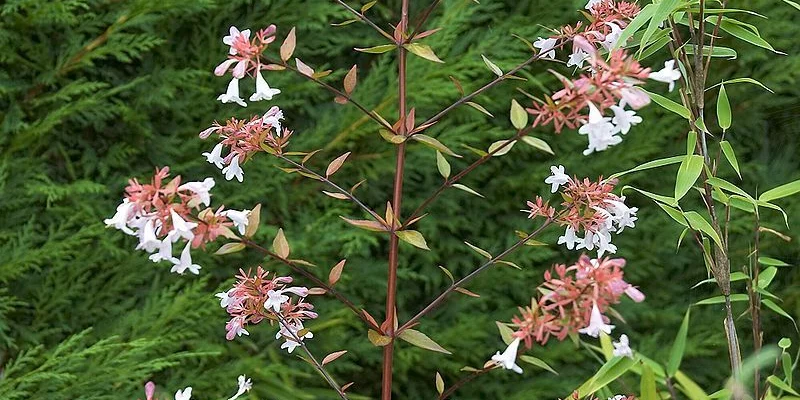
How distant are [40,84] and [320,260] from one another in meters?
0.68

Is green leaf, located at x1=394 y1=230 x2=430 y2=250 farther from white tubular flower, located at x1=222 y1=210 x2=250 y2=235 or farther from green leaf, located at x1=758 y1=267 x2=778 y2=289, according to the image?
green leaf, located at x1=758 y1=267 x2=778 y2=289

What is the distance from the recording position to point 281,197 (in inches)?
78.7

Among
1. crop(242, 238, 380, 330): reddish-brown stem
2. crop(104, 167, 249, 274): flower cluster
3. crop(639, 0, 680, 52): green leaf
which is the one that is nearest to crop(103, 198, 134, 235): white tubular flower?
crop(104, 167, 249, 274): flower cluster

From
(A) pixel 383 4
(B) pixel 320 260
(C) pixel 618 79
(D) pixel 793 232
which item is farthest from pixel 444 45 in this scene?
(C) pixel 618 79

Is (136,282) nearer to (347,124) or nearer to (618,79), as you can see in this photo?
(347,124)

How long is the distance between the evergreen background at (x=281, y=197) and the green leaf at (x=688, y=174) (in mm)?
904

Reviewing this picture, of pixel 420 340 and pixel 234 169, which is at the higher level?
pixel 234 169

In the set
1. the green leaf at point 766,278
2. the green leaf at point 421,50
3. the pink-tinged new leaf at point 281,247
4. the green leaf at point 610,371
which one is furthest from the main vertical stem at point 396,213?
the green leaf at point 766,278

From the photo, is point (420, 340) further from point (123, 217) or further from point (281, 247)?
point (123, 217)

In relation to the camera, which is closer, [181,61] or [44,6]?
[44,6]

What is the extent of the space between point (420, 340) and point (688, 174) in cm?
36

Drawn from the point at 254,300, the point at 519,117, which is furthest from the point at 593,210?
the point at 254,300

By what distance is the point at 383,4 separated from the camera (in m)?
2.22

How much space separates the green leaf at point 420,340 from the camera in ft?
3.18
